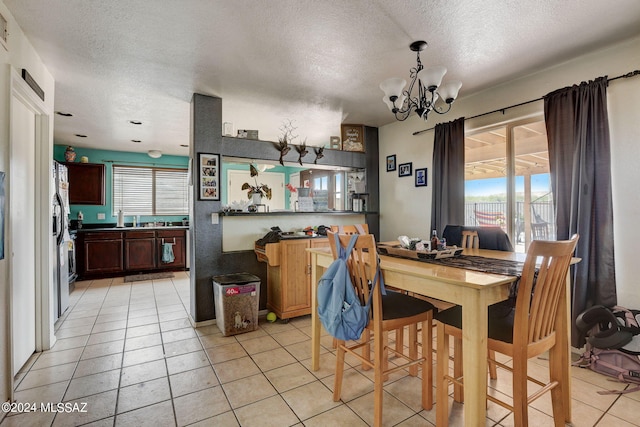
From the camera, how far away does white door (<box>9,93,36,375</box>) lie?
2.22m

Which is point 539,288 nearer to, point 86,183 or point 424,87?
point 424,87

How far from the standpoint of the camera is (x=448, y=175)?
11.3 ft

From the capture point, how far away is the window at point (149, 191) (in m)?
6.27

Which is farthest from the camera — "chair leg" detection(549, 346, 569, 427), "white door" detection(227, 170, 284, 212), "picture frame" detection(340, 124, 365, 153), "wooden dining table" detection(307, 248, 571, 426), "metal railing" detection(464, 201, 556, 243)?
"white door" detection(227, 170, 284, 212)

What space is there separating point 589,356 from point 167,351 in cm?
340

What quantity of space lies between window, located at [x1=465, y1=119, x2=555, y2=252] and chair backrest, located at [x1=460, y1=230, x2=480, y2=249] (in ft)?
2.62

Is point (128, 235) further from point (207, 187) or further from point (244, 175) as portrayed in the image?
point (207, 187)

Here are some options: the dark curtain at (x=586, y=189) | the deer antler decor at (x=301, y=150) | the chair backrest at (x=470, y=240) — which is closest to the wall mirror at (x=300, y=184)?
the deer antler decor at (x=301, y=150)

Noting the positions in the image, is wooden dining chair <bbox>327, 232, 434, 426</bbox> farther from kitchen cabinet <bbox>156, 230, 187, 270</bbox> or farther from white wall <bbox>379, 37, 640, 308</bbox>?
kitchen cabinet <bbox>156, 230, 187, 270</bbox>

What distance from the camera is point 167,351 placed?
2.69 metres

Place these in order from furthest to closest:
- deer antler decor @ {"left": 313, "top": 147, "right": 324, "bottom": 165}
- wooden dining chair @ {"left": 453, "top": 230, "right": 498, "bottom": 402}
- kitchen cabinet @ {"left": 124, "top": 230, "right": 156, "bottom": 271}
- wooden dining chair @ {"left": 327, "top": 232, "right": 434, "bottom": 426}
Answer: kitchen cabinet @ {"left": 124, "top": 230, "right": 156, "bottom": 271} < deer antler decor @ {"left": 313, "top": 147, "right": 324, "bottom": 165} < wooden dining chair @ {"left": 453, "top": 230, "right": 498, "bottom": 402} < wooden dining chair @ {"left": 327, "top": 232, "right": 434, "bottom": 426}

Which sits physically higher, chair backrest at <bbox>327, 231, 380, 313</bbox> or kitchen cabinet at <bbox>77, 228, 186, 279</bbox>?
chair backrest at <bbox>327, 231, 380, 313</bbox>

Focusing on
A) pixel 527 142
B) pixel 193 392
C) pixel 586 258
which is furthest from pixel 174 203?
pixel 586 258

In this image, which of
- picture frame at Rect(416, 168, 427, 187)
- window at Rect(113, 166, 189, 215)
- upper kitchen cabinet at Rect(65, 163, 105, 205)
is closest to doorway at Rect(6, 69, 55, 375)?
window at Rect(113, 166, 189, 215)
